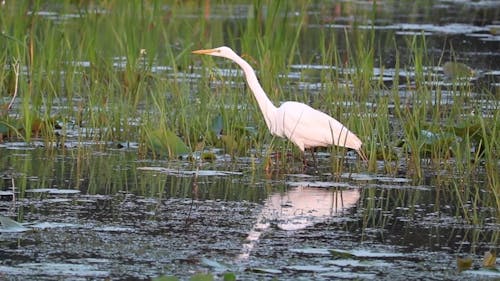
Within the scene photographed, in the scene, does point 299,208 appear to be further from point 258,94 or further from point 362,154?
point 258,94

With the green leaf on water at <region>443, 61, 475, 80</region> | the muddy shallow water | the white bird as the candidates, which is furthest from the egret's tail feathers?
the green leaf on water at <region>443, 61, 475, 80</region>

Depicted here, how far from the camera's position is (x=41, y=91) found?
8.01 metres

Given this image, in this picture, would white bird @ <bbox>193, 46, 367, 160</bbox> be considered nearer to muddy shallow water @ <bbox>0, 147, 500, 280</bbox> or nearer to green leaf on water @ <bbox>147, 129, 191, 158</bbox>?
muddy shallow water @ <bbox>0, 147, 500, 280</bbox>

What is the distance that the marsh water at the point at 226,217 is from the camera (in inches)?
184

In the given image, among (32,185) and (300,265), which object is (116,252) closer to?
(300,265)

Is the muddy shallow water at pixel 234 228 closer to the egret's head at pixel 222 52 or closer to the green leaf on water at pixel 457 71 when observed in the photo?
the egret's head at pixel 222 52

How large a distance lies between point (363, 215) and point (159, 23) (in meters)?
3.80

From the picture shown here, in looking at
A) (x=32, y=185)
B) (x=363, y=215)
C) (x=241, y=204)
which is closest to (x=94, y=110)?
(x=32, y=185)

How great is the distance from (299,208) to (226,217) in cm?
44

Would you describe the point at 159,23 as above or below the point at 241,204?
above

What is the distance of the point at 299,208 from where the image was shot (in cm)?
589

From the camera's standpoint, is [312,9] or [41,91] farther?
[312,9]

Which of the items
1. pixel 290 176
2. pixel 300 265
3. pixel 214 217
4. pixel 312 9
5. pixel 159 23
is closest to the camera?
pixel 300 265

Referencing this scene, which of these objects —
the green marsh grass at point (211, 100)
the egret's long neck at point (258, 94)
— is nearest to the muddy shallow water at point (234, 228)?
the green marsh grass at point (211, 100)
